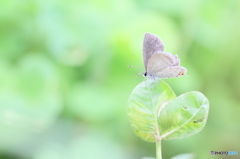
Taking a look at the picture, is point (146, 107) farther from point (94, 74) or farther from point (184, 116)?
point (94, 74)

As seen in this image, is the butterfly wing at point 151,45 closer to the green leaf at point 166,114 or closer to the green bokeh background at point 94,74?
the green leaf at point 166,114

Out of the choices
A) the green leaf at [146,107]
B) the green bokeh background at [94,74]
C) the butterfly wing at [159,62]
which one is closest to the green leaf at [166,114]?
the green leaf at [146,107]

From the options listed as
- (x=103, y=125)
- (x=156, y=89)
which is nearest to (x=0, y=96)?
(x=103, y=125)

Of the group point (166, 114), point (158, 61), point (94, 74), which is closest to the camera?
point (166, 114)

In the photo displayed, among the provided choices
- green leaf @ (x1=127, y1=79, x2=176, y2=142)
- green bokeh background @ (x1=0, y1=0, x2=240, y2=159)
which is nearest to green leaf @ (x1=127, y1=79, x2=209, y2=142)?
green leaf @ (x1=127, y1=79, x2=176, y2=142)

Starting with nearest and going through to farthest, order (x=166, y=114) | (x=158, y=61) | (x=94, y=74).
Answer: (x=166, y=114), (x=158, y=61), (x=94, y=74)

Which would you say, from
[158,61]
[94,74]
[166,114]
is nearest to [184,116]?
[166,114]
